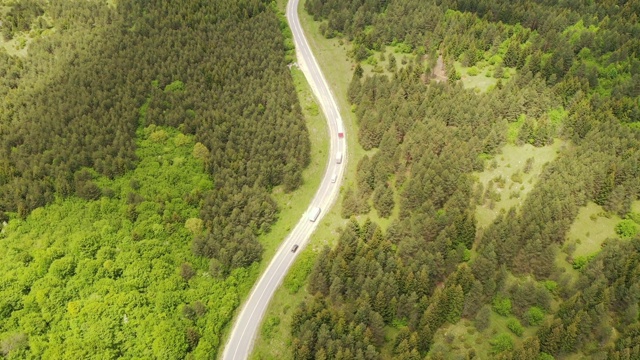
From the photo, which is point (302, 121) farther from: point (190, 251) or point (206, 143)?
point (190, 251)

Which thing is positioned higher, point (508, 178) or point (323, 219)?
point (508, 178)

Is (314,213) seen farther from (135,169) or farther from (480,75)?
(480,75)

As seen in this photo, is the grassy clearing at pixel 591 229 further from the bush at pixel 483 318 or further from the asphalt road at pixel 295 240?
the asphalt road at pixel 295 240

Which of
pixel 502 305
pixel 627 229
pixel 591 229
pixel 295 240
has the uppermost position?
pixel 295 240

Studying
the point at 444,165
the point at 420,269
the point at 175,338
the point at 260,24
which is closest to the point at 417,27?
the point at 260,24

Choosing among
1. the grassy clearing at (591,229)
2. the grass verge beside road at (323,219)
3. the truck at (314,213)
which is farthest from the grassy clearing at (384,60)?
the grassy clearing at (591,229)

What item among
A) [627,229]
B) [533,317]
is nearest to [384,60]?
[627,229]
